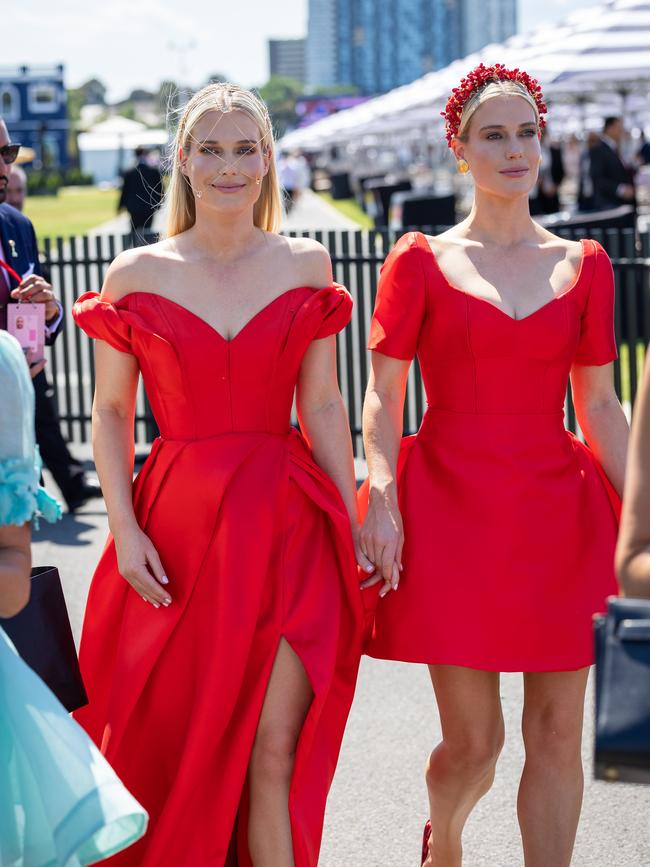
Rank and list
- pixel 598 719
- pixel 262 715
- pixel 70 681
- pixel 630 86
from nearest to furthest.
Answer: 1. pixel 598 719
2. pixel 70 681
3. pixel 262 715
4. pixel 630 86

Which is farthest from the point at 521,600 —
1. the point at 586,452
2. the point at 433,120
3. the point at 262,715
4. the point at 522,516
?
the point at 433,120

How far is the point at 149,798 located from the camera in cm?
337

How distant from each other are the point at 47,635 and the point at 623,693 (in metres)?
1.37

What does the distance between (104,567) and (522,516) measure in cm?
109

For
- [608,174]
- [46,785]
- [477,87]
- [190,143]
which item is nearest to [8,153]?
[190,143]

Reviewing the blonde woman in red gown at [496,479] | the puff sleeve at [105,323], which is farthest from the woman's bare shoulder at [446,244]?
the puff sleeve at [105,323]

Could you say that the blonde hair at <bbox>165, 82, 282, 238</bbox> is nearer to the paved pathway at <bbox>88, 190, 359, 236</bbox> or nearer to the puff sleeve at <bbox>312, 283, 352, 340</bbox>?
the puff sleeve at <bbox>312, 283, 352, 340</bbox>

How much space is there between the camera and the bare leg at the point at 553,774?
343 centimetres

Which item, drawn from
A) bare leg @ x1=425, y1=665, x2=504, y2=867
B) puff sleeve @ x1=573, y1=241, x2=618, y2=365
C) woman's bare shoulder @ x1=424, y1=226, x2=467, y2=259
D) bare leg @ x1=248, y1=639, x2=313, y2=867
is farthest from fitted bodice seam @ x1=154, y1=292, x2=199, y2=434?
puff sleeve @ x1=573, y1=241, x2=618, y2=365

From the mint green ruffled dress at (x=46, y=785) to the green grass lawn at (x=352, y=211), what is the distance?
1290 inches

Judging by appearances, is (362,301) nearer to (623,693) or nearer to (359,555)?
(359,555)

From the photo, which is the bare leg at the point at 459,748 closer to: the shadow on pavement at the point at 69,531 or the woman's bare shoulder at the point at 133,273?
the woman's bare shoulder at the point at 133,273

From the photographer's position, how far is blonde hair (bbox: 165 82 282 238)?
11.5ft

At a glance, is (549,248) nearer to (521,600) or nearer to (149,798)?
(521,600)
